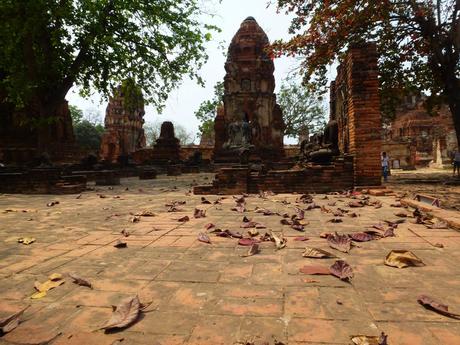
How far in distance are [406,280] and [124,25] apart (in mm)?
14476

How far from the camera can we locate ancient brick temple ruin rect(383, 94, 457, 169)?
2673 cm

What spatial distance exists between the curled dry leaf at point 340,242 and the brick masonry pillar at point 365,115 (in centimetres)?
471

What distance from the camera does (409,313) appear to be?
1.75 metres

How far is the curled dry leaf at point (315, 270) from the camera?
7.69 ft

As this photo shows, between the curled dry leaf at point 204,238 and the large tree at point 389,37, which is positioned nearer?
the curled dry leaf at point 204,238

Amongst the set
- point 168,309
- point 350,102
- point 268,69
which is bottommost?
point 168,309

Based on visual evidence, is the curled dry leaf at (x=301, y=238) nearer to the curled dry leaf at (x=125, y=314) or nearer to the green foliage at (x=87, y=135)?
the curled dry leaf at (x=125, y=314)

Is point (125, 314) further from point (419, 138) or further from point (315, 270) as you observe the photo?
point (419, 138)

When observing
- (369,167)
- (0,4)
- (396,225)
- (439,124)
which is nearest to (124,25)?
(0,4)

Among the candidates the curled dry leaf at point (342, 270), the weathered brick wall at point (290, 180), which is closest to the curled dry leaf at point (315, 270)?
the curled dry leaf at point (342, 270)

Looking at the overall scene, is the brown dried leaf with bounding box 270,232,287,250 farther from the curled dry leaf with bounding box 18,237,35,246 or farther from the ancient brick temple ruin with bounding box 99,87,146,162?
the ancient brick temple ruin with bounding box 99,87,146,162

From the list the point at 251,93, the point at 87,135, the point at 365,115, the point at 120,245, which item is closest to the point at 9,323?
the point at 120,245

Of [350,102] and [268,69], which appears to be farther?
[268,69]

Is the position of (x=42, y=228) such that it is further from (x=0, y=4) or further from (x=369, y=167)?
(x=0, y=4)
